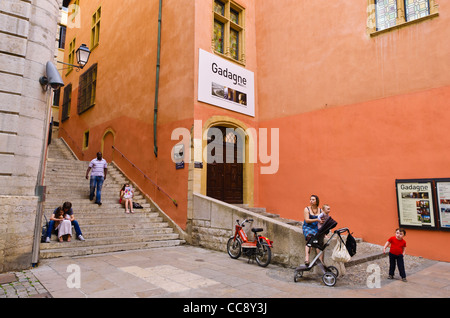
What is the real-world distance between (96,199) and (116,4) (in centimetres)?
1057

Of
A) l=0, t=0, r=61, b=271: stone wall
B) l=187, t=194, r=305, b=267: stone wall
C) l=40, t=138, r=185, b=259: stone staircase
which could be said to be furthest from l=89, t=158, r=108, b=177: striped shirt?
l=0, t=0, r=61, b=271: stone wall

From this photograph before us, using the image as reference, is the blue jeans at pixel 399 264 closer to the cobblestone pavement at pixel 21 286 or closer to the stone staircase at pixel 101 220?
the stone staircase at pixel 101 220

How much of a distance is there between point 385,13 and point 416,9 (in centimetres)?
81

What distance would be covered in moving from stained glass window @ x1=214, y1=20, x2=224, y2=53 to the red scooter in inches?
272

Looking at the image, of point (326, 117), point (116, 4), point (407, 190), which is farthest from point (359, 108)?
point (116, 4)

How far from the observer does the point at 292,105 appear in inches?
427

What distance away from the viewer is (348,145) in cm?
927

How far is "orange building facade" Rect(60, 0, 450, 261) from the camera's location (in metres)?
8.12

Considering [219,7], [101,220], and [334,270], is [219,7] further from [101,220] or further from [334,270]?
[334,270]

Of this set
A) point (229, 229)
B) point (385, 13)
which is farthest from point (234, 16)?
point (229, 229)

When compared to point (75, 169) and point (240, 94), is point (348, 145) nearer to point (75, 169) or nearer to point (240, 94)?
point (240, 94)

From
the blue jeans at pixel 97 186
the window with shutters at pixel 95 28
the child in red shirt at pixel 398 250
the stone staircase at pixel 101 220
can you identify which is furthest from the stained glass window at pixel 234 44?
the window with shutters at pixel 95 28

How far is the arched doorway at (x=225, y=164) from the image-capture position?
34.4 ft
